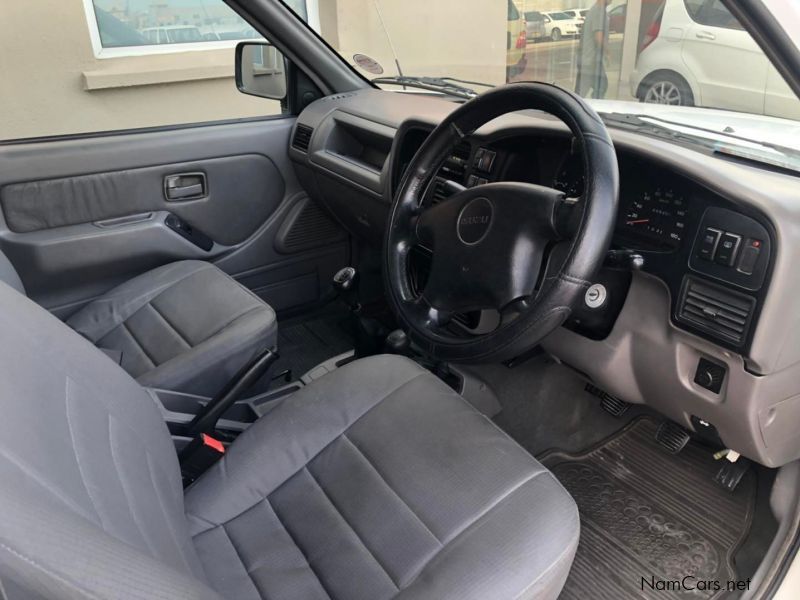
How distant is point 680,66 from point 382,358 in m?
0.94

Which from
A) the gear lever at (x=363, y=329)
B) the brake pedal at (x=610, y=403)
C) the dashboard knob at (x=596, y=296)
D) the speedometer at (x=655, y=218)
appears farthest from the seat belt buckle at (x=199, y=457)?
the brake pedal at (x=610, y=403)

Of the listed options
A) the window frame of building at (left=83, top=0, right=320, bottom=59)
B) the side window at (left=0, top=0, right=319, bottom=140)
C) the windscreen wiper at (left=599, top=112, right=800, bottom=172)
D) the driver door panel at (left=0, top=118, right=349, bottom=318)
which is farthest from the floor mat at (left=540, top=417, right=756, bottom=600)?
the window frame of building at (left=83, top=0, right=320, bottom=59)

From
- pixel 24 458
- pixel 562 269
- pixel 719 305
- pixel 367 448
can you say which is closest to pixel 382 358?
pixel 367 448

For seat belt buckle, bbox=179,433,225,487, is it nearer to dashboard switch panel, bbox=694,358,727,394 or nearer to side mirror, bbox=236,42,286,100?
dashboard switch panel, bbox=694,358,727,394

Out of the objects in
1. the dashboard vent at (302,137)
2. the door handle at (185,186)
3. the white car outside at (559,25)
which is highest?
the white car outside at (559,25)

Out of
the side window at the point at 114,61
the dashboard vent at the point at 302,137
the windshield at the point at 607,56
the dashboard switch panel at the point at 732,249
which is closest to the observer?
the dashboard switch panel at the point at 732,249

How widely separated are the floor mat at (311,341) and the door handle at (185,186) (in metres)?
0.55

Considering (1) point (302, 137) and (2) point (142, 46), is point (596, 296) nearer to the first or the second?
(1) point (302, 137)

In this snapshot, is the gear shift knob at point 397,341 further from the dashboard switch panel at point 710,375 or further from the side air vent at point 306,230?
the side air vent at point 306,230

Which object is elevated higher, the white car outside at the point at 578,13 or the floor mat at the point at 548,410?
the white car outside at the point at 578,13

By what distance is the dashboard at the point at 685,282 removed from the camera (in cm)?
111

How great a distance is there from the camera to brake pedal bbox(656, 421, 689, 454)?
5.76 feet

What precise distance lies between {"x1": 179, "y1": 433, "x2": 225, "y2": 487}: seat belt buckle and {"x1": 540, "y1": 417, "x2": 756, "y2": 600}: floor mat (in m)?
0.83

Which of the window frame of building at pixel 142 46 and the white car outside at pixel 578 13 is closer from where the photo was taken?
the white car outside at pixel 578 13
